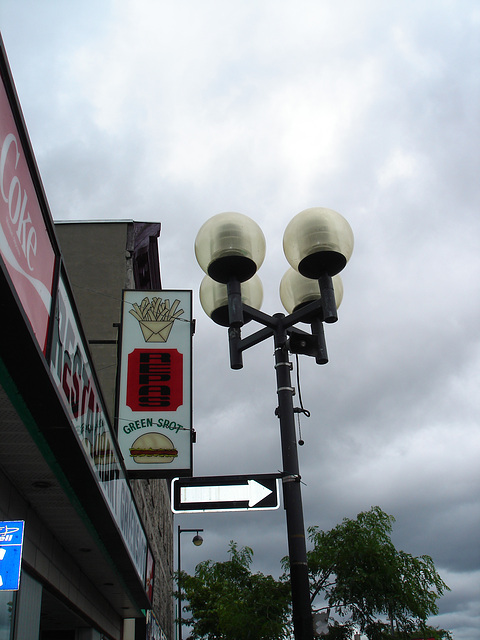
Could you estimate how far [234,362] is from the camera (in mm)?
5680

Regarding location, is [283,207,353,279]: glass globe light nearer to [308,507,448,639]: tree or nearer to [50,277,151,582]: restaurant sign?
[50,277,151,582]: restaurant sign

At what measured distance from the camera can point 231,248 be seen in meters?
5.75

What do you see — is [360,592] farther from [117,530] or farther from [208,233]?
[208,233]

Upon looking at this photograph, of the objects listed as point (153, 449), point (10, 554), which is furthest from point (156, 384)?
point (10, 554)

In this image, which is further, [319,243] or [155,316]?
[155,316]

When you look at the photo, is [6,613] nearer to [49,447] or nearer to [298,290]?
[49,447]

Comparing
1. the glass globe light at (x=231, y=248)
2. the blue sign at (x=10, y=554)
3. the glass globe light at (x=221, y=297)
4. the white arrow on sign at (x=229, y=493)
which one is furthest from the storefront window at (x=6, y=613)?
the glass globe light at (x=231, y=248)

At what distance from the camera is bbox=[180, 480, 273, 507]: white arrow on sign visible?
522 cm

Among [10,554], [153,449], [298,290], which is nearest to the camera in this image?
[10,554]

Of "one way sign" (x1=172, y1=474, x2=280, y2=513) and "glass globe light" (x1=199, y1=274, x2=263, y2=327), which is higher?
"glass globe light" (x1=199, y1=274, x2=263, y2=327)

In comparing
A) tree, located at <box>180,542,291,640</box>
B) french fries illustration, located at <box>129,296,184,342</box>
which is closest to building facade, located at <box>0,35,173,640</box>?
french fries illustration, located at <box>129,296,184,342</box>

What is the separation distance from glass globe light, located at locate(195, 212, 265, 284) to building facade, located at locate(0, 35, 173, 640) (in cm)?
147

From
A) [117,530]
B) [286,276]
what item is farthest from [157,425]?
[286,276]

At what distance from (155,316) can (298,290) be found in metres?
6.35
